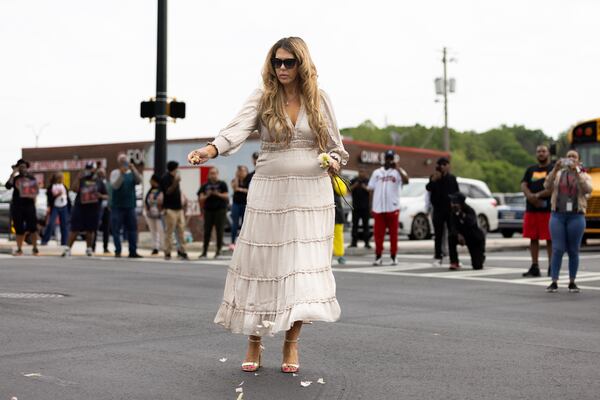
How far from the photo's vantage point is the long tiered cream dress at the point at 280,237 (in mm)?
6094

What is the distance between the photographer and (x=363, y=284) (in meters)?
13.2

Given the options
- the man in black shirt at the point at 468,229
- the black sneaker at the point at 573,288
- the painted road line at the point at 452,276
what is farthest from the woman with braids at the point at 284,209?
the man in black shirt at the point at 468,229

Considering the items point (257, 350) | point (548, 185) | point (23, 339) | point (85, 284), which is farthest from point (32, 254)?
point (257, 350)

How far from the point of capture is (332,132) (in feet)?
20.9

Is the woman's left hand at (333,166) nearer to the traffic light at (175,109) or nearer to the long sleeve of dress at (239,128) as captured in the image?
the long sleeve of dress at (239,128)

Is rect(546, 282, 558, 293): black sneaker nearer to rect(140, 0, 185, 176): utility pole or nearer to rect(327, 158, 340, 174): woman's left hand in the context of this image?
rect(327, 158, 340, 174): woman's left hand

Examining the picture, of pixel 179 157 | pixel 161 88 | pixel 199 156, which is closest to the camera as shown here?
pixel 199 156

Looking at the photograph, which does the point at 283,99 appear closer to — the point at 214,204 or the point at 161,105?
the point at 214,204

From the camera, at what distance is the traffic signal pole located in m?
20.7

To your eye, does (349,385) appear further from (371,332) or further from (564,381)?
(371,332)

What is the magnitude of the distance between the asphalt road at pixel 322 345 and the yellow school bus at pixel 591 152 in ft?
35.8

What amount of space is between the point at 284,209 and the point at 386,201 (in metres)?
10.8

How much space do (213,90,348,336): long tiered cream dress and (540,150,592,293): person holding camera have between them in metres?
6.60

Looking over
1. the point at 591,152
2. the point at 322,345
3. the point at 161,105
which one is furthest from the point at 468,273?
the point at 591,152
